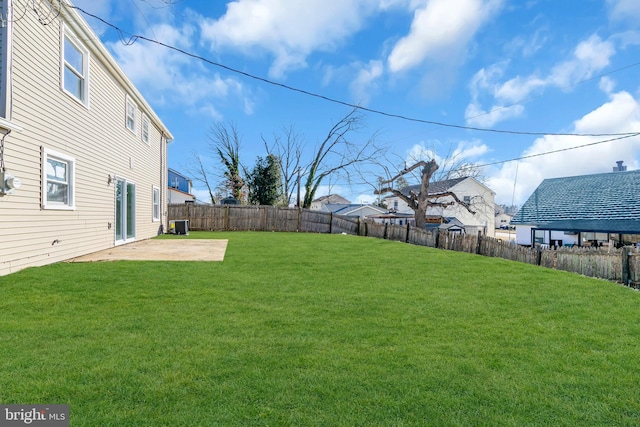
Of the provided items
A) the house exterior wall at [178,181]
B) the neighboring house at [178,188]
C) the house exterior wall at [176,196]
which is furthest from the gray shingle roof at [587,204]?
the house exterior wall at [178,181]

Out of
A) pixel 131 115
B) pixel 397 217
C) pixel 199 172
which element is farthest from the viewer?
pixel 199 172

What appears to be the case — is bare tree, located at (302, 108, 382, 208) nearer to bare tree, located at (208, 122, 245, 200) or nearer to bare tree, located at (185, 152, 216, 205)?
bare tree, located at (208, 122, 245, 200)

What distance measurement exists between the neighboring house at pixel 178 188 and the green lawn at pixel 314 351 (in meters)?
23.6

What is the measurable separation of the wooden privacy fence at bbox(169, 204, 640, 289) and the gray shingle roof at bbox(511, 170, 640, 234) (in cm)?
826

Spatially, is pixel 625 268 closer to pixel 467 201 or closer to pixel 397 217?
pixel 397 217

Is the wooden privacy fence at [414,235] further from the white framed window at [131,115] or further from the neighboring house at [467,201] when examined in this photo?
the neighboring house at [467,201]

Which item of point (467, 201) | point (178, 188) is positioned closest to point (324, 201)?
point (467, 201)

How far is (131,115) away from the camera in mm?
11703

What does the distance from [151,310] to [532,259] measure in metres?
9.33

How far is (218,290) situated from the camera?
5.10 metres

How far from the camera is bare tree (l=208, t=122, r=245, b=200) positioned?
2861 cm

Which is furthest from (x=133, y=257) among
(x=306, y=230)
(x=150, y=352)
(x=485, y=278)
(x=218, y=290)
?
(x=306, y=230)

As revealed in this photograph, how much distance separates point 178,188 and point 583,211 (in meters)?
31.9

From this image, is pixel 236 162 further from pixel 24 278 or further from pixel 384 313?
pixel 384 313
